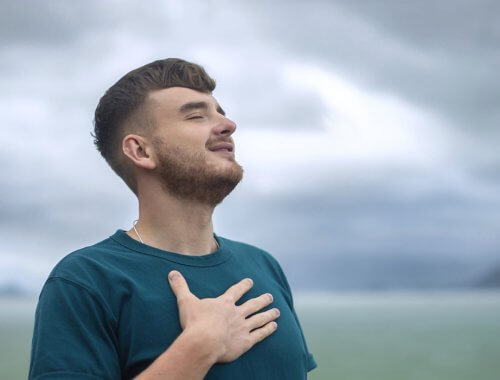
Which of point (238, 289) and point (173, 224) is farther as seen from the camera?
point (173, 224)

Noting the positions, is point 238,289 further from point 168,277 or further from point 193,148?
point 193,148

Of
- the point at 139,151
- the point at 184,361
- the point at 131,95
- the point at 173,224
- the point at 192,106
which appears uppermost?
the point at 131,95

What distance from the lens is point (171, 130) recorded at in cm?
327

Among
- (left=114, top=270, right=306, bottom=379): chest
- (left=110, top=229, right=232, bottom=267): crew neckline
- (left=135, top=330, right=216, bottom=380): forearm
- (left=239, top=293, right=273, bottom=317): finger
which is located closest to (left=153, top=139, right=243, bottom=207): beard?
(left=110, top=229, right=232, bottom=267): crew neckline

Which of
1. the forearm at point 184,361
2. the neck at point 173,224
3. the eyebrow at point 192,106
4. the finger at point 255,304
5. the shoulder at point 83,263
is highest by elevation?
the eyebrow at point 192,106

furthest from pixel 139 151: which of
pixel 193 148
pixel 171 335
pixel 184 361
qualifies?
pixel 184 361

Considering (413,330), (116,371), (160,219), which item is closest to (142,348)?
(116,371)

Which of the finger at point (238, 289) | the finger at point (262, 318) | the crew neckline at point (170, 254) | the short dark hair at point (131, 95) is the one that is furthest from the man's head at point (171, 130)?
the finger at point (262, 318)

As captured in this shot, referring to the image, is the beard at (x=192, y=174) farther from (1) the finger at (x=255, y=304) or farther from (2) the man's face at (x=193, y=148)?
(1) the finger at (x=255, y=304)

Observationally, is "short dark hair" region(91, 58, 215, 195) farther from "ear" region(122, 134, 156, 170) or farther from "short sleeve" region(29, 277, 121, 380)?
"short sleeve" region(29, 277, 121, 380)

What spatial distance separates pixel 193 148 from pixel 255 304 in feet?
2.60

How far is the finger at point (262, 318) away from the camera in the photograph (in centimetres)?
291

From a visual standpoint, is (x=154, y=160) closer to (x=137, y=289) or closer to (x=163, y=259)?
(x=163, y=259)

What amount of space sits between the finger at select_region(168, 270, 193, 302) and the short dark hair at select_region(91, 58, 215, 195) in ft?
2.17
